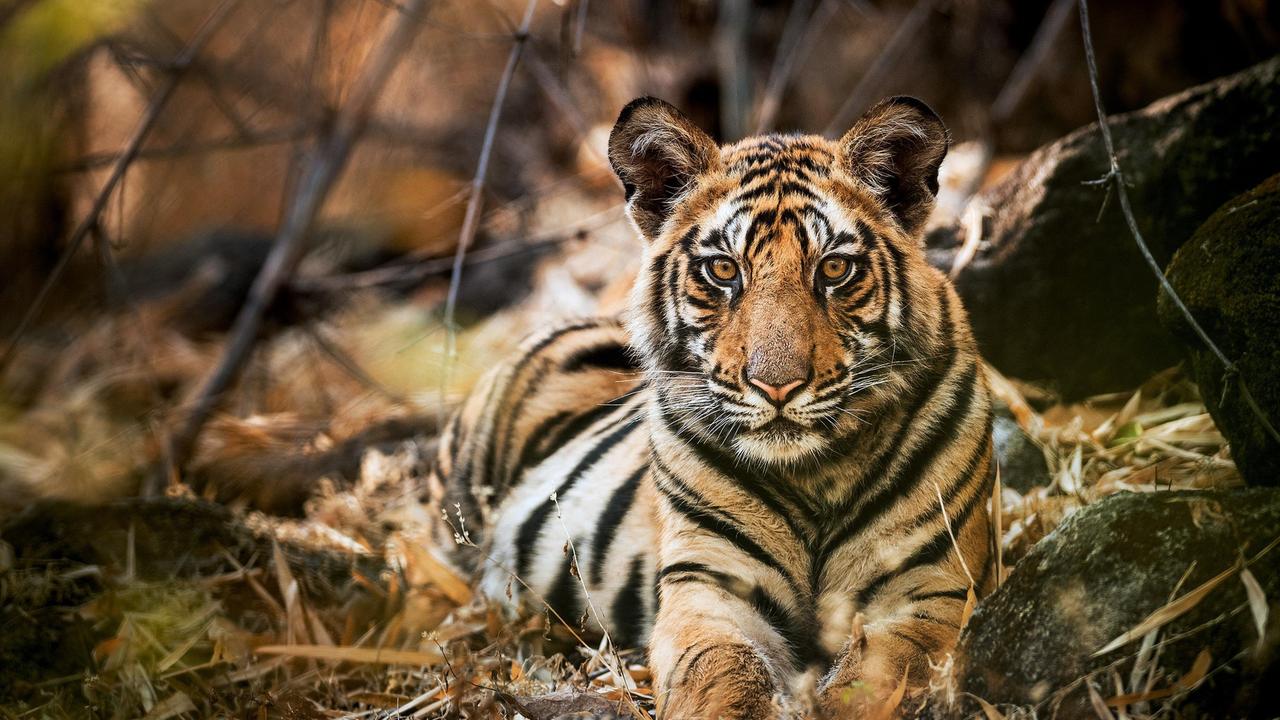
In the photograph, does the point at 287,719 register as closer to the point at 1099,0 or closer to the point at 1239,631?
the point at 1239,631

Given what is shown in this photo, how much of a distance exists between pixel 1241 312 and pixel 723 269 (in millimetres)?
1208

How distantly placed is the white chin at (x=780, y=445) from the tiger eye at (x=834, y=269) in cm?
41

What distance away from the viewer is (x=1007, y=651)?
1.92 m

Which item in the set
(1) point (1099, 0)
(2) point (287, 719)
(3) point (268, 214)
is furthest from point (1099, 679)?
(3) point (268, 214)

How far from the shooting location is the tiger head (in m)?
2.30

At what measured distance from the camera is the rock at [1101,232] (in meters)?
3.16

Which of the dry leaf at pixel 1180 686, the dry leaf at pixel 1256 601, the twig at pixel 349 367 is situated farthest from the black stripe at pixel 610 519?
the twig at pixel 349 367

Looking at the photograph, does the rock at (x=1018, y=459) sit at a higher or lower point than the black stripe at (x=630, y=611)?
higher

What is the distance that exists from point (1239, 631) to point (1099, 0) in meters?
4.51

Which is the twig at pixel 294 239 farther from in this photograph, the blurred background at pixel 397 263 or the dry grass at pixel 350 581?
the dry grass at pixel 350 581

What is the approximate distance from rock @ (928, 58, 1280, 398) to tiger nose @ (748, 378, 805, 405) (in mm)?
1590

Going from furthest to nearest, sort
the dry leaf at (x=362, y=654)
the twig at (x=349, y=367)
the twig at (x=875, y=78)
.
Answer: the twig at (x=875, y=78), the twig at (x=349, y=367), the dry leaf at (x=362, y=654)

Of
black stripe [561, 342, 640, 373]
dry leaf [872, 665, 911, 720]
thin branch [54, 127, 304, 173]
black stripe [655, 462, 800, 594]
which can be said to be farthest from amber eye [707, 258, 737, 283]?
thin branch [54, 127, 304, 173]

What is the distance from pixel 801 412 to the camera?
225cm
